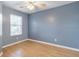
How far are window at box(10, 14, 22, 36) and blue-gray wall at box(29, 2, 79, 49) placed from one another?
110cm

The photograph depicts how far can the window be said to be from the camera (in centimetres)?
433

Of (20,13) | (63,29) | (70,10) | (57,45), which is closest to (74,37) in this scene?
(63,29)

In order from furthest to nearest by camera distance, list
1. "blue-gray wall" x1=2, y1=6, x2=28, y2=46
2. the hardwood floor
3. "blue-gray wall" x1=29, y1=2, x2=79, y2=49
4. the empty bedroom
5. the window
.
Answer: the window, "blue-gray wall" x1=2, y1=6, x2=28, y2=46, "blue-gray wall" x1=29, y1=2, x2=79, y2=49, the empty bedroom, the hardwood floor

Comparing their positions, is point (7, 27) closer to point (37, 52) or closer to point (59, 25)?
point (37, 52)

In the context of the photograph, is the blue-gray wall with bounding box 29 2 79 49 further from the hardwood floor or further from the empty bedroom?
the hardwood floor

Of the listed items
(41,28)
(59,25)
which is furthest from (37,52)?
(41,28)

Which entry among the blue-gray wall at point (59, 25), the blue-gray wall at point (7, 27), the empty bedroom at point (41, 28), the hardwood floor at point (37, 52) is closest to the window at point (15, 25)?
the empty bedroom at point (41, 28)

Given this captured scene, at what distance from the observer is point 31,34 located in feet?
19.0

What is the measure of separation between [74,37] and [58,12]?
160 cm

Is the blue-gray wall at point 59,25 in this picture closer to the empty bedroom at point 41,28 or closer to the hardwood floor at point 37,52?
the empty bedroom at point 41,28

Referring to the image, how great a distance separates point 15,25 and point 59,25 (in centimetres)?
285

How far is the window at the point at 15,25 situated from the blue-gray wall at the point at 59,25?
3.61ft

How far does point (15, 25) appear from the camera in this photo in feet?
15.4

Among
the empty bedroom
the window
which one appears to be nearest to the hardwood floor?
the empty bedroom
